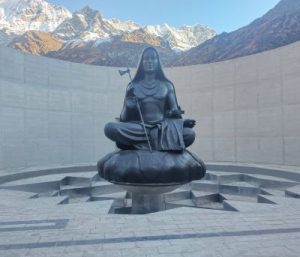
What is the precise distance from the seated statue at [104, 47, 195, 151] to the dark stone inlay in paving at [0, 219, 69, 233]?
6.22 ft

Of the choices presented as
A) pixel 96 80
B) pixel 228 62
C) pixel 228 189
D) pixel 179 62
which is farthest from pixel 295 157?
pixel 179 62

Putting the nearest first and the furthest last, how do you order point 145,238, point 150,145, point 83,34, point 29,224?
point 145,238, point 29,224, point 150,145, point 83,34

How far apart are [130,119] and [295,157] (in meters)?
5.81

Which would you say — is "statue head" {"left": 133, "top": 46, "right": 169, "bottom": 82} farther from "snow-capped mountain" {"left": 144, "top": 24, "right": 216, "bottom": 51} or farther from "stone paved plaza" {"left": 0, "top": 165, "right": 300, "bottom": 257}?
"snow-capped mountain" {"left": 144, "top": 24, "right": 216, "bottom": 51}

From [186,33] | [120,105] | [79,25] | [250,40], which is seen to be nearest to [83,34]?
[79,25]

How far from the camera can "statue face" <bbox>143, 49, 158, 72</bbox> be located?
6.38m

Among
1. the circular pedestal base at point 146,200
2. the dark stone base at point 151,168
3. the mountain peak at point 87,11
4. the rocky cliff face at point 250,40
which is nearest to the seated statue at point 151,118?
the dark stone base at point 151,168

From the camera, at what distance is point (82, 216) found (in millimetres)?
4609

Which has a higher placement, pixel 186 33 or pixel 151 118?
pixel 186 33

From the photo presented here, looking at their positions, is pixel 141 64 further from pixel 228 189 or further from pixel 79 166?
pixel 79 166

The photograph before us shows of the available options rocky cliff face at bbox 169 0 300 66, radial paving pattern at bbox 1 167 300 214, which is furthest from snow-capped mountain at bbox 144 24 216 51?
radial paving pattern at bbox 1 167 300 214

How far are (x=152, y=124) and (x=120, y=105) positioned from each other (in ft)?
21.6

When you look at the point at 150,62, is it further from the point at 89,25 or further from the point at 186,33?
the point at 186,33

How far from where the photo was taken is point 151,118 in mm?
6258
